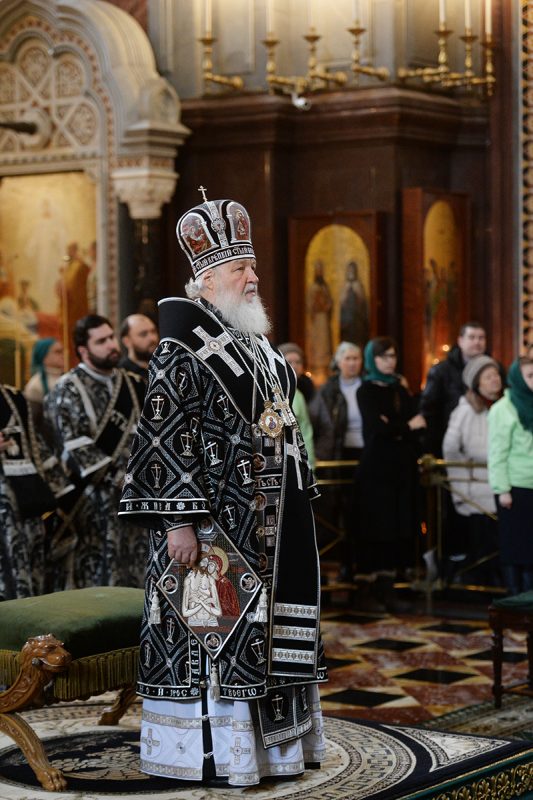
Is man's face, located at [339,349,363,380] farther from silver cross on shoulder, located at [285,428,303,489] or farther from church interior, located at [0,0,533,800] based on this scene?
silver cross on shoulder, located at [285,428,303,489]

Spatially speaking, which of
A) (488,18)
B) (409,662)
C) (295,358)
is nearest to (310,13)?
(488,18)

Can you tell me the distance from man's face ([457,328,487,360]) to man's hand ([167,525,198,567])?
18.4 feet

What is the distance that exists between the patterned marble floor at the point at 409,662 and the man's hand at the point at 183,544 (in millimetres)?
2208

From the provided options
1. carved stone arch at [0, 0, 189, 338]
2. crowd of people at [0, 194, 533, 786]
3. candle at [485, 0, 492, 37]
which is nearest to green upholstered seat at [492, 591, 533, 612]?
crowd of people at [0, 194, 533, 786]

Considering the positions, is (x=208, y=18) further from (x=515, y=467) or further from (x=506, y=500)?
(x=506, y=500)

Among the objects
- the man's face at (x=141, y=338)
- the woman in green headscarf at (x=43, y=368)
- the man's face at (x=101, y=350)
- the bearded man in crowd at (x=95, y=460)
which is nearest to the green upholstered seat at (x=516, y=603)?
the bearded man in crowd at (x=95, y=460)

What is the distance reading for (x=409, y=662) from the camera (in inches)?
331

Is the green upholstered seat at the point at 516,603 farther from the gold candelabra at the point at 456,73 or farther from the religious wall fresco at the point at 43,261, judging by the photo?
the religious wall fresco at the point at 43,261

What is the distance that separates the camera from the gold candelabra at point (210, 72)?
479 inches

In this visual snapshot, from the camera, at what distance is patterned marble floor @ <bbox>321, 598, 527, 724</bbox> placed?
743cm

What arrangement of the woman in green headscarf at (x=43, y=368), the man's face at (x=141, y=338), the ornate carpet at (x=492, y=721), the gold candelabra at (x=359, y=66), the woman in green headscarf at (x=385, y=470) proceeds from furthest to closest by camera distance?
the gold candelabra at (x=359, y=66), the woman in green headscarf at (x=385, y=470), the woman in green headscarf at (x=43, y=368), the man's face at (x=141, y=338), the ornate carpet at (x=492, y=721)

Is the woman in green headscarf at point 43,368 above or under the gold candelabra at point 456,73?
under

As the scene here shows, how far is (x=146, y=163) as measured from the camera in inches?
Answer: 485

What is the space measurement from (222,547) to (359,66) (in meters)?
7.23
